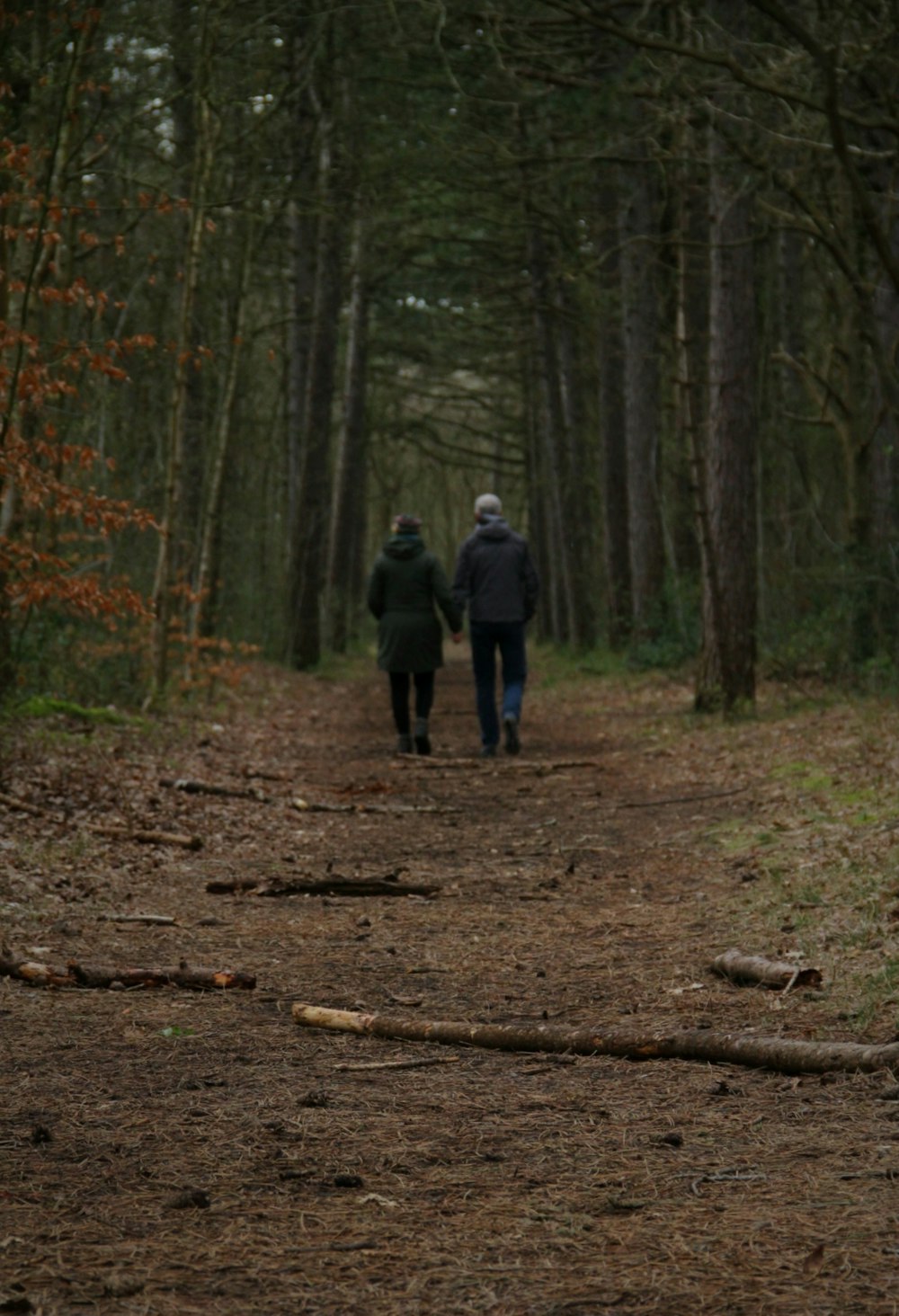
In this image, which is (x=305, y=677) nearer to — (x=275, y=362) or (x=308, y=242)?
(x=308, y=242)

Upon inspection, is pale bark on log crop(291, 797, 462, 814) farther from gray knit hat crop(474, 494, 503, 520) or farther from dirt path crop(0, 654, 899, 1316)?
gray knit hat crop(474, 494, 503, 520)

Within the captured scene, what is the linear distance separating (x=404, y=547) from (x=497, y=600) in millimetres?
1003

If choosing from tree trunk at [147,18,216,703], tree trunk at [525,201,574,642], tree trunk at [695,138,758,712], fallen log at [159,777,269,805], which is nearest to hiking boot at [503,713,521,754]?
tree trunk at [695,138,758,712]

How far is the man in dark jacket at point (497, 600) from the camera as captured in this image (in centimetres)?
1423

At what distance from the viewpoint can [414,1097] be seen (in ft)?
14.7

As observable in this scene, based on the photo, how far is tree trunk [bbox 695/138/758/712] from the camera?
14.6 metres

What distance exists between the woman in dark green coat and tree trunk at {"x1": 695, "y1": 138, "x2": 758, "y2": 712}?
8.48 ft

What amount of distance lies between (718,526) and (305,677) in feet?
31.7

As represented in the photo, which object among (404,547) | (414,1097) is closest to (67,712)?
(404,547)

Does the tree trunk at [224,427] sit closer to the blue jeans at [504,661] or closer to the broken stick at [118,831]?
the blue jeans at [504,661]

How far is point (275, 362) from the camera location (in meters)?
31.8

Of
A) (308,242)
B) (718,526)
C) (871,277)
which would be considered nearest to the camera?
(718,526)

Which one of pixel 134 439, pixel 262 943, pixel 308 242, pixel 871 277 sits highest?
pixel 308 242

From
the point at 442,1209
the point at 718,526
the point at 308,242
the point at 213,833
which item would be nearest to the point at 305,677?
the point at 308,242
